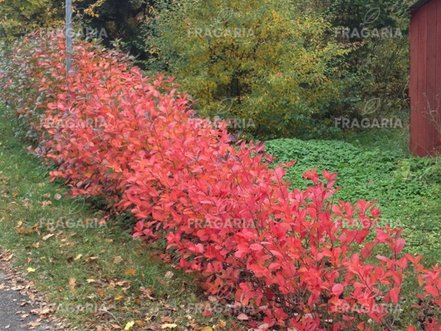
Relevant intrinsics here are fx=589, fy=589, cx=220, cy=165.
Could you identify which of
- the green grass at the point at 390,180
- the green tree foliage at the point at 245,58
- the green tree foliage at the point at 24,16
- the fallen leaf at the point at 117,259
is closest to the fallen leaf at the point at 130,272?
the fallen leaf at the point at 117,259

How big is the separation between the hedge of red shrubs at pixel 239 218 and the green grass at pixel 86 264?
24 cm

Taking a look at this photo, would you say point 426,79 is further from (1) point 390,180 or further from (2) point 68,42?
(2) point 68,42

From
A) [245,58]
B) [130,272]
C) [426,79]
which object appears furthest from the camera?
[245,58]

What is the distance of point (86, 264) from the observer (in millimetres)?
5160

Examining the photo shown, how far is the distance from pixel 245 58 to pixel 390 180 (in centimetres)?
407

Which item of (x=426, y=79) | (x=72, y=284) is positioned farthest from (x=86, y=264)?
(x=426, y=79)

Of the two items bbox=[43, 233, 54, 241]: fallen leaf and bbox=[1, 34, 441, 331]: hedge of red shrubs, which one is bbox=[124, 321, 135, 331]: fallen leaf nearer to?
bbox=[1, 34, 441, 331]: hedge of red shrubs

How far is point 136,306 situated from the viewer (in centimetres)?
445

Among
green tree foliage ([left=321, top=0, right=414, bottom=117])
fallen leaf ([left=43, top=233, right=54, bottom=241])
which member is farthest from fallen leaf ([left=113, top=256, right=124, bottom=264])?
green tree foliage ([left=321, top=0, right=414, bottom=117])

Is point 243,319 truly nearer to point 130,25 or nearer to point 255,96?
point 255,96

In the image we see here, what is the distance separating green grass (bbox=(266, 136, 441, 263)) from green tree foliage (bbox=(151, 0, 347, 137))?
1.07 meters

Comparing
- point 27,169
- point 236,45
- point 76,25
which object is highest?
point 76,25

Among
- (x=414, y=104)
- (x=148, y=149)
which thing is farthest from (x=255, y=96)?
(x=148, y=149)

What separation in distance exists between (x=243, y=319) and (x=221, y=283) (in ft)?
0.98
